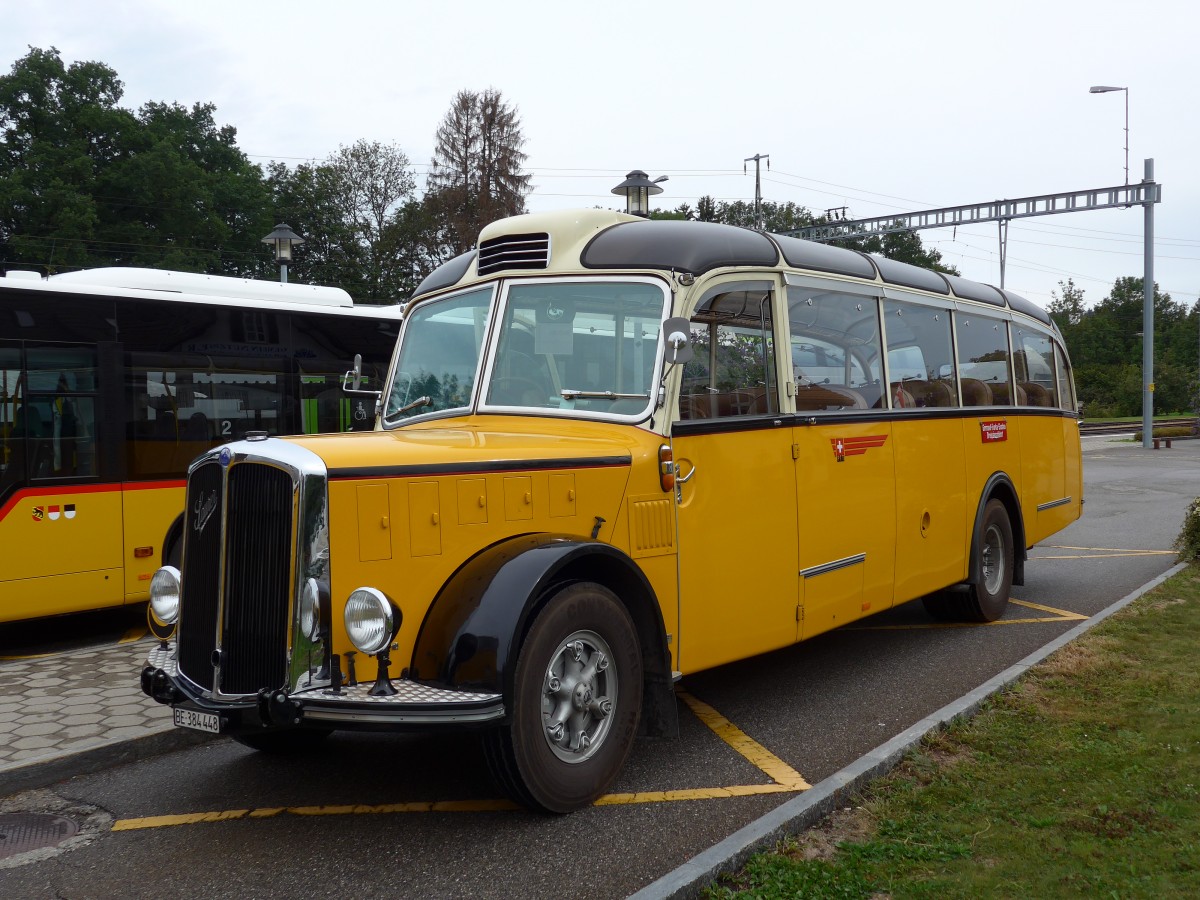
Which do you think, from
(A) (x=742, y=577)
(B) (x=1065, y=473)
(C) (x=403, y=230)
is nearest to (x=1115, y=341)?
(C) (x=403, y=230)

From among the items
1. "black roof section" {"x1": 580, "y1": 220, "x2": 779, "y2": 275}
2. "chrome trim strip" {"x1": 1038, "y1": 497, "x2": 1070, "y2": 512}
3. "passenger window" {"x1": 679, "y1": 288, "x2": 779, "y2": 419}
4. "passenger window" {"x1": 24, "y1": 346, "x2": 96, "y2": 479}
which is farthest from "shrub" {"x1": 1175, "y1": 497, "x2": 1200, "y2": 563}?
"passenger window" {"x1": 24, "y1": 346, "x2": 96, "y2": 479}

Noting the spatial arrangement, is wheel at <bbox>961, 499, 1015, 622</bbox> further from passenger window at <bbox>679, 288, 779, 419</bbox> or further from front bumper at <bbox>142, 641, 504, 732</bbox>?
front bumper at <bbox>142, 641, 504, 732</bbox>

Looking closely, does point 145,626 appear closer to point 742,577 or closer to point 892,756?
point 742,577

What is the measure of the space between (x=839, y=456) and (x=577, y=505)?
7.70 feet

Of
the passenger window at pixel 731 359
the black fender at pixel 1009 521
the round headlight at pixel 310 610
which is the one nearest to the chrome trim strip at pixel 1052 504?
the black fender at pixel 1009 521

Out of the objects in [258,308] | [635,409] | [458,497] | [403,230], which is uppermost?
[403,230]

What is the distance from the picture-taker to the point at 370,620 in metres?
4.02

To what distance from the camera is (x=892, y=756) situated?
498 centimetres

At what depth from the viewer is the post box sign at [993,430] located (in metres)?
8.70

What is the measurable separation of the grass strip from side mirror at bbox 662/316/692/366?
2.09 meters

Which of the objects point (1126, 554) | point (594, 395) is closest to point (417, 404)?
point (594, 395)

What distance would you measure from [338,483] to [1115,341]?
321 feet

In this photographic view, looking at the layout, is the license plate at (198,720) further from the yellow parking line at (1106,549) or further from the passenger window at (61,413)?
the yellow parking line at (1106,549)

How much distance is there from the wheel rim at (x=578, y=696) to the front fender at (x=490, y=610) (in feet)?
1.02
